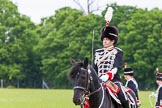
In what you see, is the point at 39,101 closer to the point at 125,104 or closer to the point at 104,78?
the point at 125,104

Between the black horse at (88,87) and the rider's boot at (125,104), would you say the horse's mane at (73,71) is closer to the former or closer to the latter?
the black horse at (88,87)

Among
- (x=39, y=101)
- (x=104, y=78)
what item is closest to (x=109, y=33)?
(x=104, y=78)

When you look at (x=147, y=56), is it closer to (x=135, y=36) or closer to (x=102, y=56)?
(x=135, y=36)

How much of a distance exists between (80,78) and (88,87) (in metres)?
0.29

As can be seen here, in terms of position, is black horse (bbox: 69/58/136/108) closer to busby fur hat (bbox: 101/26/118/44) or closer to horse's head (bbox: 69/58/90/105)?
horse's head (bbox: 69/58/90/105)

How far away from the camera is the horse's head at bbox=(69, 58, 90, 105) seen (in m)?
6.67

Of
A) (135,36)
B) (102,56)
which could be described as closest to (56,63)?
(135,36)

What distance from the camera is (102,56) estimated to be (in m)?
8.12

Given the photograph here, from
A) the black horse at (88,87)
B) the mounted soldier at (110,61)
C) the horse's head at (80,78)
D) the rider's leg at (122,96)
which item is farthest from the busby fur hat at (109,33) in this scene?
the horse's head at (80,78)

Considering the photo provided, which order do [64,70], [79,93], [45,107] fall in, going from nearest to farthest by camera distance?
[79,93] < [45,107] < [64,70]

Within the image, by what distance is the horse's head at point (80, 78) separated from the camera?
263 inches

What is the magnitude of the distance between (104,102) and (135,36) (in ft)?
159

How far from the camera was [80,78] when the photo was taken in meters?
6.84

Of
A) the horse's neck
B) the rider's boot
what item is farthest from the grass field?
the horse's neck
